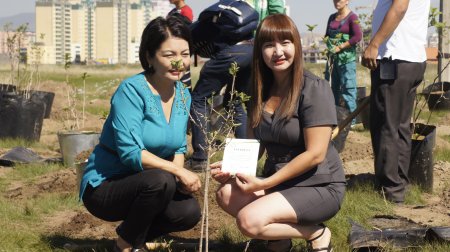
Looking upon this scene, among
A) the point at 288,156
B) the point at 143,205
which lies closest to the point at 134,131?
the point at 143,205

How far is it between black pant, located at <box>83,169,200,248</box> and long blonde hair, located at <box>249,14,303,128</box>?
512 millimetres

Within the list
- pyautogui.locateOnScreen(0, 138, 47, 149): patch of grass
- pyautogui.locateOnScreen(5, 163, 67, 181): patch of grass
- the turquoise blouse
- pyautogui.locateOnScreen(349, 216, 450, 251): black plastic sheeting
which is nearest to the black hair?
the turquoise blouse

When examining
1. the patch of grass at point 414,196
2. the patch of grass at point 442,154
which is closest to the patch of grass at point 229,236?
the patch of grass at point 414,196

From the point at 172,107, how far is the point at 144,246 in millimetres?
659

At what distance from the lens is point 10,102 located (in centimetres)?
812

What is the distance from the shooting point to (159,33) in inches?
129

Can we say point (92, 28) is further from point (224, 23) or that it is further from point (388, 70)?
point (388, 70)

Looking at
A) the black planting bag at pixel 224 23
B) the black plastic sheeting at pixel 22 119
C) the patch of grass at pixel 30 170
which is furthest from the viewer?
the black plastic sheeting at pixel 22 119

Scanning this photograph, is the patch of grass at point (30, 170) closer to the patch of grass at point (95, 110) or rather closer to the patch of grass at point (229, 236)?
the patch of grass at point (229, 236)

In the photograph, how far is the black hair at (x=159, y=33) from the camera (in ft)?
10.8

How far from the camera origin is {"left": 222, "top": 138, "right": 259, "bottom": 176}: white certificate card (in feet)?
10.5

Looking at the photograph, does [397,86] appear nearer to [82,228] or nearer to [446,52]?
[82,228]

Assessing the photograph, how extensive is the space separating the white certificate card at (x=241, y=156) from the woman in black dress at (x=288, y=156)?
Result: 38 millimetres

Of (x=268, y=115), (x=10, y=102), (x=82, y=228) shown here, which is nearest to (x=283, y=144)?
(x=268, y=115)
